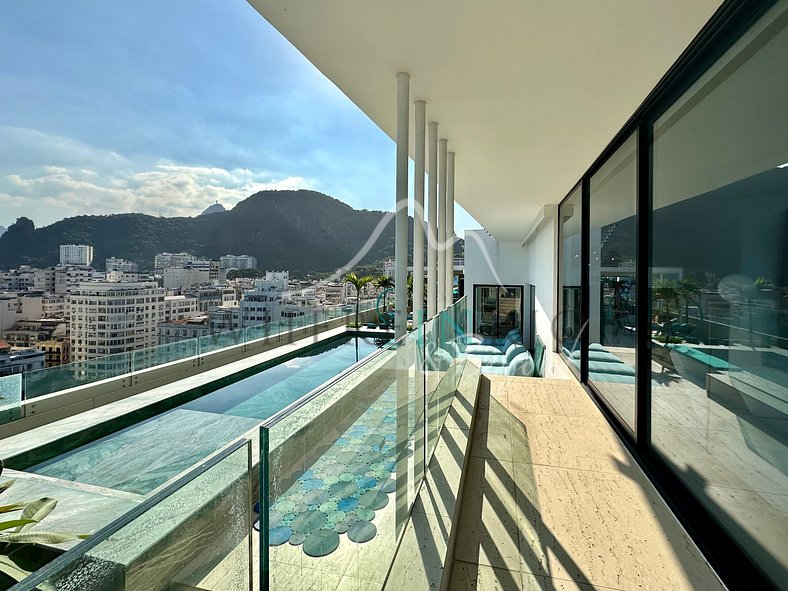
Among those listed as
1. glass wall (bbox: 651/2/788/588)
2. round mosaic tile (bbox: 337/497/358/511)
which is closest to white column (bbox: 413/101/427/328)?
glass wall (bbox: 651/2/788/588)

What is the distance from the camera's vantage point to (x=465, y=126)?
3295 mm

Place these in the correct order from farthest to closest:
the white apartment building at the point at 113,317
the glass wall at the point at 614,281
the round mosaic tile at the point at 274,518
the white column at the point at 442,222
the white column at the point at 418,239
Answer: the white apartment building at the point at 113,317
the white column at the point at 442,222
the white column at the point at 418,239
the glass wall at the point at 614,281
the round mosaic tile at the point at 274,518

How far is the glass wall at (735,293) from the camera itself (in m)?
1.39

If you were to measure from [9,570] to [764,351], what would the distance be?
2198 millimetres

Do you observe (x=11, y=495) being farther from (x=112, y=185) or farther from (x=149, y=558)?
(x=112, y=185)

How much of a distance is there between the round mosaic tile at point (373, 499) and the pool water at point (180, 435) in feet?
9.72

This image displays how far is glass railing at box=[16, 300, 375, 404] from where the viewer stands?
695 cm

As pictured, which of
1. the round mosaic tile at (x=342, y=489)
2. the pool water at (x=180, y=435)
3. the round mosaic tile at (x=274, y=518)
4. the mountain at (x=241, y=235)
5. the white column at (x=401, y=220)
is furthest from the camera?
the mountain at (x=241, y=235)

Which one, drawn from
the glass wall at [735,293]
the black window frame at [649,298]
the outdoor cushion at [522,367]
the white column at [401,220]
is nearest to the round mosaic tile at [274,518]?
the glass wall at [735,293]

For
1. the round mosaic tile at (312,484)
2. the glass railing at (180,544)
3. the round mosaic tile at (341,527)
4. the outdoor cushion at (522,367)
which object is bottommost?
the outdoor cushion at (522,367)

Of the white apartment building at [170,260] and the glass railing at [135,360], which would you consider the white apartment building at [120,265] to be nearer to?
the white apartment building at [170,260]

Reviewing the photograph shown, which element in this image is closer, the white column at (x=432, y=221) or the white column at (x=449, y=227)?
the white column at (x=432, y=221)

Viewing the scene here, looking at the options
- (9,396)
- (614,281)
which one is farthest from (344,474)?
(9,396)

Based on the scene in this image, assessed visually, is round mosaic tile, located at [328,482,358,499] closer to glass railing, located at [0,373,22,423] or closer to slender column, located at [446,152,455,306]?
slender column, located at [446,152,455,306]
